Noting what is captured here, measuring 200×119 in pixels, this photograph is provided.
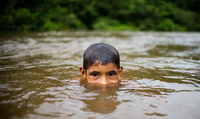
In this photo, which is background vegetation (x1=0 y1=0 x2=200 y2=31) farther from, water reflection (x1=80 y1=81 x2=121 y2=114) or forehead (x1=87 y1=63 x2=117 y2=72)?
water reflection (x1=80 y1=81 x2=121 y2=114)

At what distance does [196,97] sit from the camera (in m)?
2.25

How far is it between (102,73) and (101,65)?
4.7 inches

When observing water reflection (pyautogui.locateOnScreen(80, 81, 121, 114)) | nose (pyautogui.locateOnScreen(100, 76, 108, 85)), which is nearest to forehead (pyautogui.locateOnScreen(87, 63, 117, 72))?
nose (pyautogui.locateOnScreen(100, 76, 108, 85))

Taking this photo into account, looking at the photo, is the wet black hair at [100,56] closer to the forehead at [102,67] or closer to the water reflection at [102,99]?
the forehead at [102,67]

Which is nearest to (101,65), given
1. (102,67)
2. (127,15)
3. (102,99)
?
(102,67)

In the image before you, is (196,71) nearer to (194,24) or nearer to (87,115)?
(87,115)

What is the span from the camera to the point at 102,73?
2801 mm

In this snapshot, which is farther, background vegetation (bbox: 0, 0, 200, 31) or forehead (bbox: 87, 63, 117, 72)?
background vegetation (bbox: 0, 0, 200, 31)

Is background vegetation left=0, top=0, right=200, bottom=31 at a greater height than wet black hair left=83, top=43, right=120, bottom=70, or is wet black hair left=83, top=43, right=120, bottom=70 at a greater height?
background vegetation left=0, top=0, right=200, bottom=31

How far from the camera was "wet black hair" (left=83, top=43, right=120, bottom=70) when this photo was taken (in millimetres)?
2851

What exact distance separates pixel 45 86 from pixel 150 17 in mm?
32449

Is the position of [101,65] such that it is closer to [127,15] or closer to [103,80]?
[103,80]

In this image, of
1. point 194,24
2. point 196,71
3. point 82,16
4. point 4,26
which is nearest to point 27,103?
point 196,71

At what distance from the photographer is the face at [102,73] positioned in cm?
279
